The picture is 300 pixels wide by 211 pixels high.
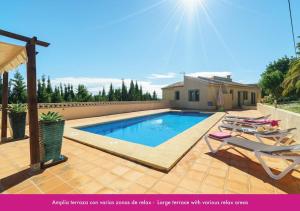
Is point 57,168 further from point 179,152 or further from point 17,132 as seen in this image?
point 17,132

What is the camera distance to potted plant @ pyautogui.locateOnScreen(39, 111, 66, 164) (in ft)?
12.0

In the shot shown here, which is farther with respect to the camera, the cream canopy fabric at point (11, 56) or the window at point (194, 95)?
the window at point (194, 95)

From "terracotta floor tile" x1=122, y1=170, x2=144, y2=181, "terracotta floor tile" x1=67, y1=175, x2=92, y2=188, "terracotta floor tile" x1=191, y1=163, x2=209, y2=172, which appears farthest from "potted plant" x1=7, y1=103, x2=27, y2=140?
"terracotta floor tile" x1=191, y1=163, x2=209, y2=172

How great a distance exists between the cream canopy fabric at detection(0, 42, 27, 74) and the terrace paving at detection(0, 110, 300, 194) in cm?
279

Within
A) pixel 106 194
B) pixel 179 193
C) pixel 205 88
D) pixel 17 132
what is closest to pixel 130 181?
pixel 106 194

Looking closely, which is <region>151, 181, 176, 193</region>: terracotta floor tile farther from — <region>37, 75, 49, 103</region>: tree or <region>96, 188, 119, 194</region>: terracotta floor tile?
<region>37, 75, 49, 103</region>: tree

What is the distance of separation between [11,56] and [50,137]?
2.90 meters

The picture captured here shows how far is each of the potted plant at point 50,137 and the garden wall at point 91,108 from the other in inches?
311

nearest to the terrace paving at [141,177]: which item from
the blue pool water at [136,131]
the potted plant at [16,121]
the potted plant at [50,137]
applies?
Result: the potted plant at [50,137]

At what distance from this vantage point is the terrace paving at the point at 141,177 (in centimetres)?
276

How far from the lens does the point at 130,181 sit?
303 cm

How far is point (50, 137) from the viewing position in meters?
3.75

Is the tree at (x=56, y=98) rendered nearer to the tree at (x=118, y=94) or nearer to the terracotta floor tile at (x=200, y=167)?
the tree at (x=118, y=94)
